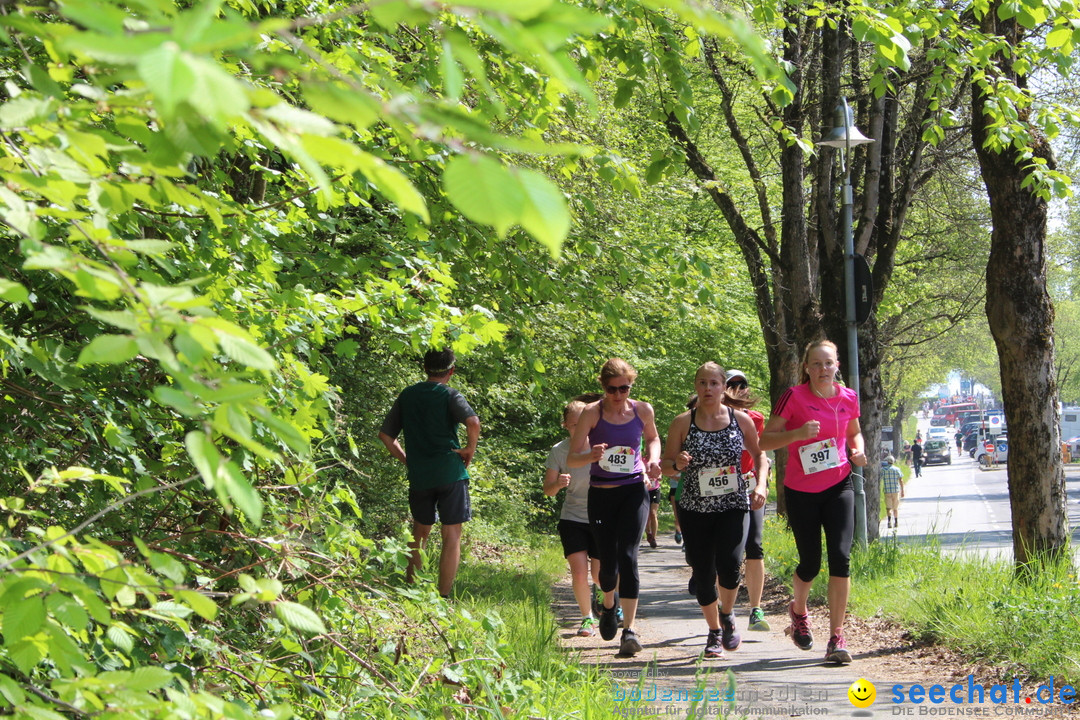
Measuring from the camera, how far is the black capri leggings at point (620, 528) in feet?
22.9

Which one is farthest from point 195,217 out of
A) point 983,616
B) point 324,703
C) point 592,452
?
point 983,616

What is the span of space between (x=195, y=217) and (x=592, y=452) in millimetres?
3556

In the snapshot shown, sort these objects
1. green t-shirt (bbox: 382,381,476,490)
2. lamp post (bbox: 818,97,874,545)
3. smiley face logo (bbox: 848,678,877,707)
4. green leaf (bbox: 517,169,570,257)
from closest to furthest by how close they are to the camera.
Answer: green leaf (bbox: 517,169,570,257) → smiley face logo (bbox: 848,678,877,707) → green t-shirt (bbox: 382,381,476,490) → lamp post (bbox: 818,97,874,545)

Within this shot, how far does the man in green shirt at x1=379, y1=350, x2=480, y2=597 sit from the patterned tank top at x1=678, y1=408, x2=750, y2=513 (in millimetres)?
1656

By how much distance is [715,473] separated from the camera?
22.3ft

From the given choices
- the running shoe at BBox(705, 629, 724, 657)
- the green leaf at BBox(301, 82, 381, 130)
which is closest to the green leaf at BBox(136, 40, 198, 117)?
the green leaf at BBox(301, 82, 381, 130)

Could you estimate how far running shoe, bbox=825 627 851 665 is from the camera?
21.5 ft

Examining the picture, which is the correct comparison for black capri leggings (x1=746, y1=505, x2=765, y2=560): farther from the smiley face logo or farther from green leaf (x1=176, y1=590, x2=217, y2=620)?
green leaf (x1=176, y1=590, x2=217, y2=620)

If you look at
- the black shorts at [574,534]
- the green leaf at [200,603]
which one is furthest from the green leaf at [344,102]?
the black shorts at [574,534]

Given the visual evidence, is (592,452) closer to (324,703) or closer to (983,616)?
(983,616)

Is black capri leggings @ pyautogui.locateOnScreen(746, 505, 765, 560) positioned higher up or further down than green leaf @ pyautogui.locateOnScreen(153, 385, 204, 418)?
further down

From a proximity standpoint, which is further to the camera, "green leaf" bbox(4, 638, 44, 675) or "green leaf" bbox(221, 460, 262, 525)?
"green leaf" bbox(4, 638, 44, 675)

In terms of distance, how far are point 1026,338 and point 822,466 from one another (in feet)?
7.04

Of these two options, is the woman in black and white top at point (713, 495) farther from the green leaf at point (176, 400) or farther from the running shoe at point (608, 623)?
the green leaf at point (176, 400)
